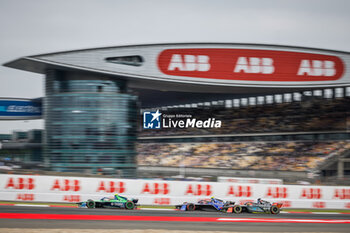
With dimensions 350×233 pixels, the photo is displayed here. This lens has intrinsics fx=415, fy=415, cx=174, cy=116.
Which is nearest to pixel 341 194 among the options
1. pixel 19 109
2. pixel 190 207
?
pixel 190 207

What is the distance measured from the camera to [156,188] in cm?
2195

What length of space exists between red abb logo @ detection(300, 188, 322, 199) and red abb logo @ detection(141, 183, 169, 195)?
7643 millimetres

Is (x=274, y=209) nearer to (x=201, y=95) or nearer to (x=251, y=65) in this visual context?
(x=251, y=65)

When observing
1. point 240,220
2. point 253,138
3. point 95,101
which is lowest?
point 240,220

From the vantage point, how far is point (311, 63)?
38.5m

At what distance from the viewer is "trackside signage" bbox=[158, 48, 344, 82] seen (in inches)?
1443

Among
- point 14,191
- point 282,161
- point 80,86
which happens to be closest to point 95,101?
point 80,86

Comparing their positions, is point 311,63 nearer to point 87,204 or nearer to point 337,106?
point 337,106

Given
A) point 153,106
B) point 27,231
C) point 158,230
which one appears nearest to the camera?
point 27,231

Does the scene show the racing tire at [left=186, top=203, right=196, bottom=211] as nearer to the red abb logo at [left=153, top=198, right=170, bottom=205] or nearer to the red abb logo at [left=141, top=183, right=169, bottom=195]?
the red abb logo at [left=153, top=198, right=170, bottom=205]

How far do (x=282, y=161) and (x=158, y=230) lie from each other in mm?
25956

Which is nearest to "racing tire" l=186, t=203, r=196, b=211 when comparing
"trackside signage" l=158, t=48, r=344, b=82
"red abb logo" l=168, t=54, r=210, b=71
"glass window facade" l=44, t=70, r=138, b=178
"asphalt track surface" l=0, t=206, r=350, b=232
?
"asphalt track surface" l=0, t=206, r=350, b=232

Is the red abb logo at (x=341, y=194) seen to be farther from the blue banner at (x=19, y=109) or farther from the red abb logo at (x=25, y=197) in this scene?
the blue banner at (x=19, y=109)

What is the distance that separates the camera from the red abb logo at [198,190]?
874 inches
